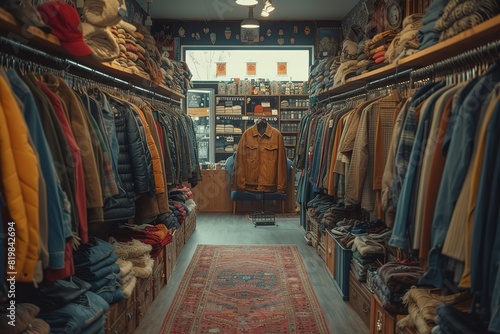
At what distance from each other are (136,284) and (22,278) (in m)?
1.86

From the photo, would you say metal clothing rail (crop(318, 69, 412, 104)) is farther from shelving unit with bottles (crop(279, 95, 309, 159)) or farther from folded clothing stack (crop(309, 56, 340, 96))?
shelving unit with bottles (crop(279, 95, 309, 159))

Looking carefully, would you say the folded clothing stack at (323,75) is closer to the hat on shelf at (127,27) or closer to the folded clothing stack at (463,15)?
the hat on shelf at (127,27)

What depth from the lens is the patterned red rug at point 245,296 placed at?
352 cm

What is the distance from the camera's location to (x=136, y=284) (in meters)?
3.44

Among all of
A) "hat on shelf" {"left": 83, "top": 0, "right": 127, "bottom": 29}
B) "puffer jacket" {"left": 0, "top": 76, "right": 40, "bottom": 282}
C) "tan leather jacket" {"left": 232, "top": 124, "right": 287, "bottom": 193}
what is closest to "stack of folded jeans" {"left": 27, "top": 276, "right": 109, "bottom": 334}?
"puffer jacket" {"left": 0, "top": 76, "right": 40, "bottom": 282}

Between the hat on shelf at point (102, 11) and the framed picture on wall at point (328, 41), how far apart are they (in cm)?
649

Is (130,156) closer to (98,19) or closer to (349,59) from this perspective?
(98,19)

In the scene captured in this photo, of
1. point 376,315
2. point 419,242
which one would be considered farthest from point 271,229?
point 419,242

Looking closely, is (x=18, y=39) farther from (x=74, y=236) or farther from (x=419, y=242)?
(x=419, y=242)

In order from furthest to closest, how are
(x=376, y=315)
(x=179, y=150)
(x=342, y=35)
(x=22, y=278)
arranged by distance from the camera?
(x=342, y=35) < (x=179, y=150) < (x=376, y=315) < (x=22, y=278)

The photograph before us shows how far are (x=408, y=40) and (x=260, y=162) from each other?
428cm

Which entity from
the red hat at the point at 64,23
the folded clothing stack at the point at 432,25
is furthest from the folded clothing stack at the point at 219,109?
the red hat at the point at 64,23

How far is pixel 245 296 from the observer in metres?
4.18

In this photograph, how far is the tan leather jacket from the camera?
736 cm
